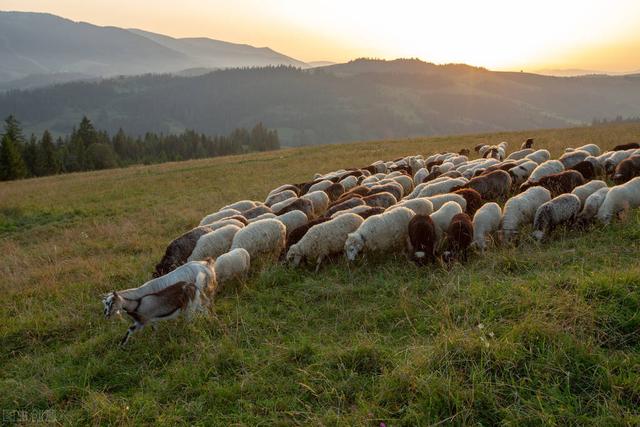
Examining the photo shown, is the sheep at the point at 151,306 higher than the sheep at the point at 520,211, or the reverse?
the sheep at the point at 520,211

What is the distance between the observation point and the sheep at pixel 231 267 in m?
9.25

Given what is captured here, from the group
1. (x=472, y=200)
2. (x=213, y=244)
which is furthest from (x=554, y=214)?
(x=213, y=244)

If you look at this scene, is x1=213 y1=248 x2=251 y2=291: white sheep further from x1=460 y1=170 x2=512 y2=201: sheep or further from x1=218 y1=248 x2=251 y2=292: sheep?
x1=460 y1=170 x2=512 y2=201: sheep

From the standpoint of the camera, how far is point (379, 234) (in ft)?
32.2

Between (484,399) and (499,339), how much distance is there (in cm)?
100

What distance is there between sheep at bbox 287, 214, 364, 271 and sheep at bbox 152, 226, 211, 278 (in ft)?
9.63

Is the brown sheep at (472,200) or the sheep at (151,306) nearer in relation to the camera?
the sheep at (151,306)

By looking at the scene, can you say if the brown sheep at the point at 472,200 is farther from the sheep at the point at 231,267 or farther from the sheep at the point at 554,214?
the sheep at the point at 231,267

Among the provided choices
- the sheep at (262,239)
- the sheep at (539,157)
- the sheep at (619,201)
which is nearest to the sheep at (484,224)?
the sheep at (619,201)

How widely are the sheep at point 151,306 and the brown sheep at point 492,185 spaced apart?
31.0 ft

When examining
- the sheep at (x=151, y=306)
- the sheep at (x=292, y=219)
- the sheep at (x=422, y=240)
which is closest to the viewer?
the sheep at (x=151, y=306)

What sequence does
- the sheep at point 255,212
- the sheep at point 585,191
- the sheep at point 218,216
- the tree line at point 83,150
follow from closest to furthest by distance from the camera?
1. the sheep at point 585,191
2. the sheep at point 218,216
3. the sheep at point 255,212
4. the tree line at point 83,150

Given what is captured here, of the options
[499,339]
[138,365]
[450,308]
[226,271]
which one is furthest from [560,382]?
[226,271]

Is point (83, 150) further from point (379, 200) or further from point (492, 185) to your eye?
point (492, 185)
